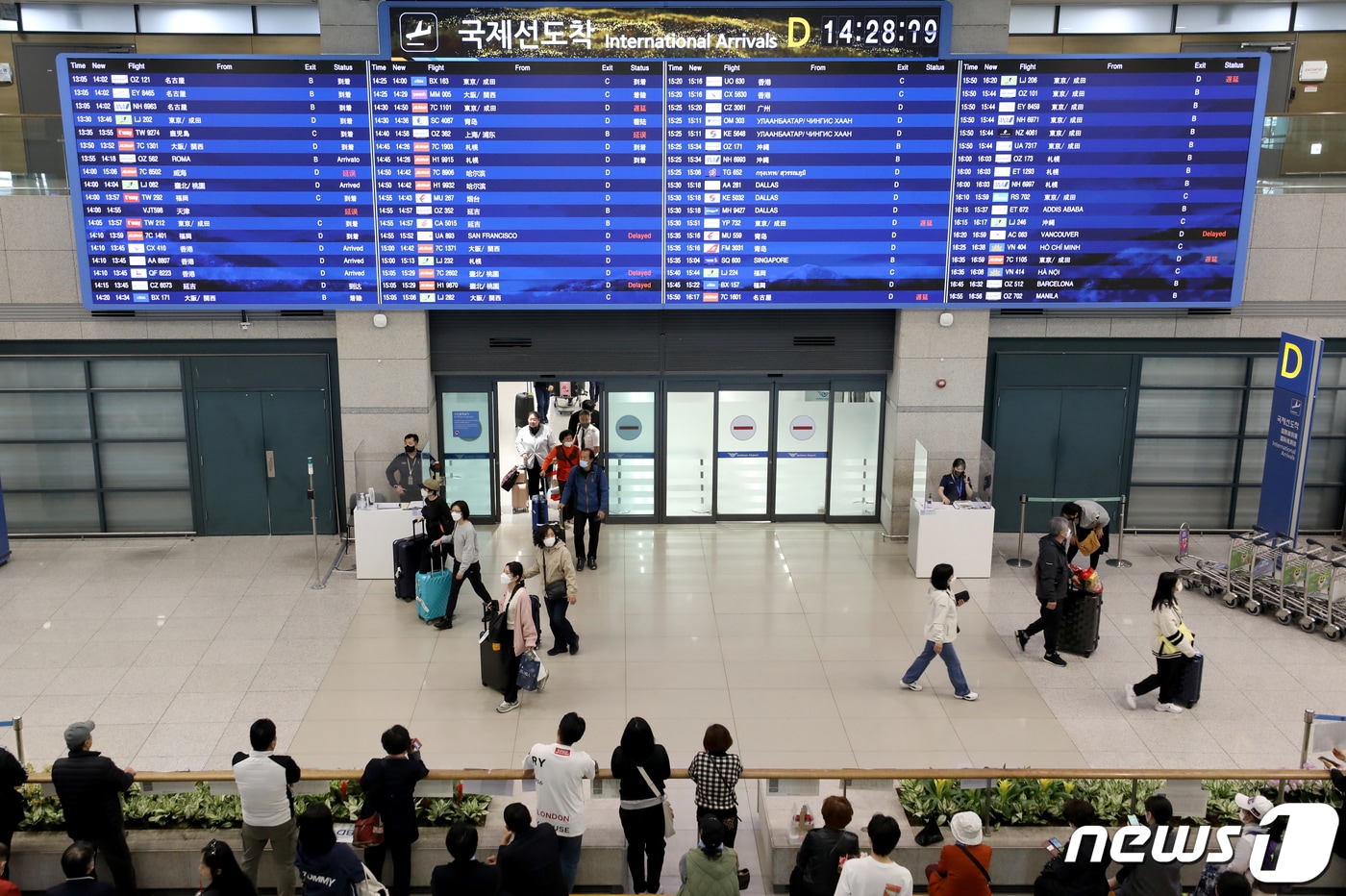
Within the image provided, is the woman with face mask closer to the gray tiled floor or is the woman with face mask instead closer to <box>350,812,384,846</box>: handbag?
the gray tiled floor

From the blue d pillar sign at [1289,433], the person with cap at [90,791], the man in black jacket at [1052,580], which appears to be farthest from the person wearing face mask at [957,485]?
A: the person with cap at [90,791]

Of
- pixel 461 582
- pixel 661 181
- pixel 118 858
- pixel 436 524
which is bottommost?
pixel 118 858

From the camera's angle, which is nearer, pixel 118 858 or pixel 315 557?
pixel 118 858

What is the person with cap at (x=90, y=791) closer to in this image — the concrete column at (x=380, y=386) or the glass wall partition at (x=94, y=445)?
the concrete column at (x=380, y=386)

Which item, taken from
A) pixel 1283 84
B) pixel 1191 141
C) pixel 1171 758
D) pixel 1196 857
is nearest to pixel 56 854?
pixel 1196 857

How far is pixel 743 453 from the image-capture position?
1516 centimetres

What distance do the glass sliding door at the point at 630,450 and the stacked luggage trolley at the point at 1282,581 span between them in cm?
645

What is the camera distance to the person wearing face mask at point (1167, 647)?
9.93 meters

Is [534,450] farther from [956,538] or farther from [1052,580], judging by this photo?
[1052,580]

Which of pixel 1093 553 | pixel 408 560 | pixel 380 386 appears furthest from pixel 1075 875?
pixel 380 386

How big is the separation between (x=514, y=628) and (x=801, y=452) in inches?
243

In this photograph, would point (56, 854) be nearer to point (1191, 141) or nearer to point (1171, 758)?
point (1171, 758)

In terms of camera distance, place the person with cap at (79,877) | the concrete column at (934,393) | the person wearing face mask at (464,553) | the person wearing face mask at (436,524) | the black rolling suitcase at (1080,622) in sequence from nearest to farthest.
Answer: the person with cap at (79,877) → the black rolling suitcase at (1080,622) → the person wearing face mask at (464,553) → the person wearing face mask at (436,524) → the concrete column at (934,393)

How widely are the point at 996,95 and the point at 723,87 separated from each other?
9.87 feet
